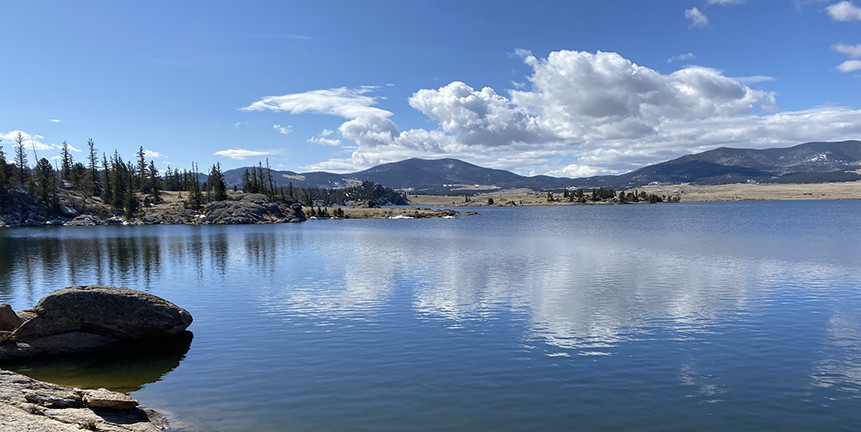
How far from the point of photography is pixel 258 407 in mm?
20688

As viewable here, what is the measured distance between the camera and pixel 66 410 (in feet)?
59.9

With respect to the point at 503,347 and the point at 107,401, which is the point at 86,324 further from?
the point at 503,347

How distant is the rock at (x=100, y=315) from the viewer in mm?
28609

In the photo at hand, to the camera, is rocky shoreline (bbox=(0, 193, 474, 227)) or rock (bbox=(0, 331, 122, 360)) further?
rocky shoreline (bbox=(0, 193, 474, 227))

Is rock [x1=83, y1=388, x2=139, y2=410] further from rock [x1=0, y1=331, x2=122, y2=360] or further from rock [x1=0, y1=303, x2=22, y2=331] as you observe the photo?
rock [x1=0, y1=303, x2=22, y2=331]

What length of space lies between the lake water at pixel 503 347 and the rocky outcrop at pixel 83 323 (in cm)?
239

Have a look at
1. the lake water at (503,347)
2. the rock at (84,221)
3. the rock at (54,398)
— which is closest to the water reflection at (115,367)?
the lake water at (503,347)

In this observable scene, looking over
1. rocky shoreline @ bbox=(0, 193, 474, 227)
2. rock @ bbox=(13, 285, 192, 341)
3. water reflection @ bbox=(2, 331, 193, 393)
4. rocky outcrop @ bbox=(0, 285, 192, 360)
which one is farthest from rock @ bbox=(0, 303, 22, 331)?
rocky shoreline @ bbox=(0, 193, 474, 227)

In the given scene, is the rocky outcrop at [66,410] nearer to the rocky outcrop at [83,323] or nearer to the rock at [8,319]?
the rocky outcrop at [83,323]

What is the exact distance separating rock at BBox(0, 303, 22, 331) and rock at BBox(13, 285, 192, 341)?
3.53ft

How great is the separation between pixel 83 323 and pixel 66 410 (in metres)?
13.2

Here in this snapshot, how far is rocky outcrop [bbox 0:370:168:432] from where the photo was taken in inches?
653

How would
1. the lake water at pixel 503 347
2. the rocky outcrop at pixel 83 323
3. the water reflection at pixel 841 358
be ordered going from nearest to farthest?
the lake water at pixel 503 347, the water reflection at pixel 841 358, the rocky outcrop at pixel 83 323

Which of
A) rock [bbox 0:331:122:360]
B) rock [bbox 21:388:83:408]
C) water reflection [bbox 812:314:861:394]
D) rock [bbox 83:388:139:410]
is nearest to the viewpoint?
rock [bbox 21:388:83:408]
